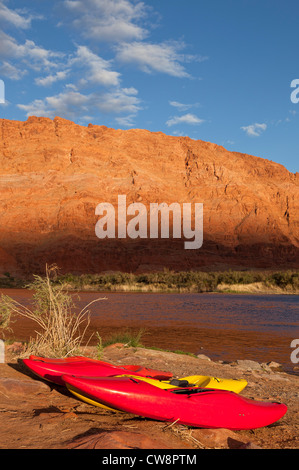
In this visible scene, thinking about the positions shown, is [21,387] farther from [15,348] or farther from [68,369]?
[15,348]

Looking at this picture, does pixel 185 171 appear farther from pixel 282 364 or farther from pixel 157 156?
pixel 282 364

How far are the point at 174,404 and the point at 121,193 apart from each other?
218ft

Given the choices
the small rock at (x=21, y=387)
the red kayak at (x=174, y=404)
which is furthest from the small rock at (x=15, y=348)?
the red kayak at (x=174, y=404)

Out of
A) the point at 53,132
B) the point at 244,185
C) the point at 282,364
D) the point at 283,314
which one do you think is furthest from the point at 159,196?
the point at 282,364

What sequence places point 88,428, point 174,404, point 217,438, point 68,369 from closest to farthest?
point 88,428 → point 217,438 → point 174,404 → point 68,369

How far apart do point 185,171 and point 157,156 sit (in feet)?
19.8

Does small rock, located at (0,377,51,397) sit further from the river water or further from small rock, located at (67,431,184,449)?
the river water

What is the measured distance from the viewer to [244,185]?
255 ft

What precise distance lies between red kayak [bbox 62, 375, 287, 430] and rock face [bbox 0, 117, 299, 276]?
5771 centimetres

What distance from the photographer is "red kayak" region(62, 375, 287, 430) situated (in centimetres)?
423

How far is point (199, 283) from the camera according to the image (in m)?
41.9

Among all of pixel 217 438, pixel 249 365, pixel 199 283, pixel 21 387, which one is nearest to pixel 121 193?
pixel 199 283

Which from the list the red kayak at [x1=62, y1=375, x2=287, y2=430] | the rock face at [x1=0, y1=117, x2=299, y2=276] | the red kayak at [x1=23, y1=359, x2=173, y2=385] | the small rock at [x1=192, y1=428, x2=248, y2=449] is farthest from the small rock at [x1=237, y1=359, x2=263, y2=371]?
the rock face at [x1=0, y1=117, x2=299, y2=276]

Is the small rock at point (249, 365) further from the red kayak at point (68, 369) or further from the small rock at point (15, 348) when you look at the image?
the small rock at point (15, 348)
